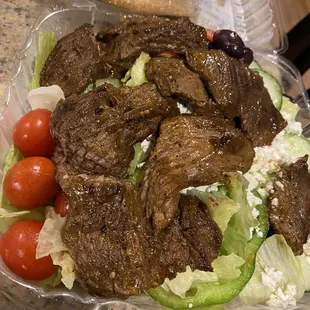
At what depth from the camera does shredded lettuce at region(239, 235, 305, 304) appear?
91.0 inches

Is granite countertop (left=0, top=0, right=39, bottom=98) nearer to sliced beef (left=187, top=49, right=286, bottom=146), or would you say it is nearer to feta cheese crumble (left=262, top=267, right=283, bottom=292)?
sliced beef (left=187, top=49, right=286, bottom=146)

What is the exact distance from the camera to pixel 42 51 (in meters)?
2.57

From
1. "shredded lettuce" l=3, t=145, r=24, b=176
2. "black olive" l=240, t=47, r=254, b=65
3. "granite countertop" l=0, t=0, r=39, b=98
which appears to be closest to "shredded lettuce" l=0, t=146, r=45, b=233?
"shredded lettuce" l=3, t=145, r=24, b=176

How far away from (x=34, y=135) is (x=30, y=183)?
26 cm

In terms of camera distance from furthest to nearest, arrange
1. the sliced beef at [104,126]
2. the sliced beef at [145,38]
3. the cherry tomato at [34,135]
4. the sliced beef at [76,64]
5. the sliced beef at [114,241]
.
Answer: the sliced beef at [145,38], the sliced beef at [76,64], the cherry tomato at [34,135], the sliced beef at [104,126], the sliced beef at [114,241]

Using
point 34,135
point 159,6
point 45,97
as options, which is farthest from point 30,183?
point 159,6

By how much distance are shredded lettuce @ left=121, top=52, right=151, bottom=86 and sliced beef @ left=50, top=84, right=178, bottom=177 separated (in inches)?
8.5

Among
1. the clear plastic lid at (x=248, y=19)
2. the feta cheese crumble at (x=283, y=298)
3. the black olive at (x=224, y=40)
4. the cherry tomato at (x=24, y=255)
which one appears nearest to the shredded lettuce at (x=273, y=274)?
the feta cheese crumble at (x=283, y=298)

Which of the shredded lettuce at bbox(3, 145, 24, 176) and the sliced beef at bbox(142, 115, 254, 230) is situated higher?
the sliced beef at bbox(142, 115, 254, 230)

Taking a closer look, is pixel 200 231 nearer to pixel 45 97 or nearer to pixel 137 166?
pixel 137 166

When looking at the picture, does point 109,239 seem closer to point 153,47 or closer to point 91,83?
point 91,83

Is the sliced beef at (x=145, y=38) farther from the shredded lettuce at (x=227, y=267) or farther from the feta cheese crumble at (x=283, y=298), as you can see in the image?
the feta cheese crumble at (x=283, y=298)

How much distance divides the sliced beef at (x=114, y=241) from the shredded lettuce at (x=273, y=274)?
1.52ft

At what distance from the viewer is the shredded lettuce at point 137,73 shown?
2.49 m
